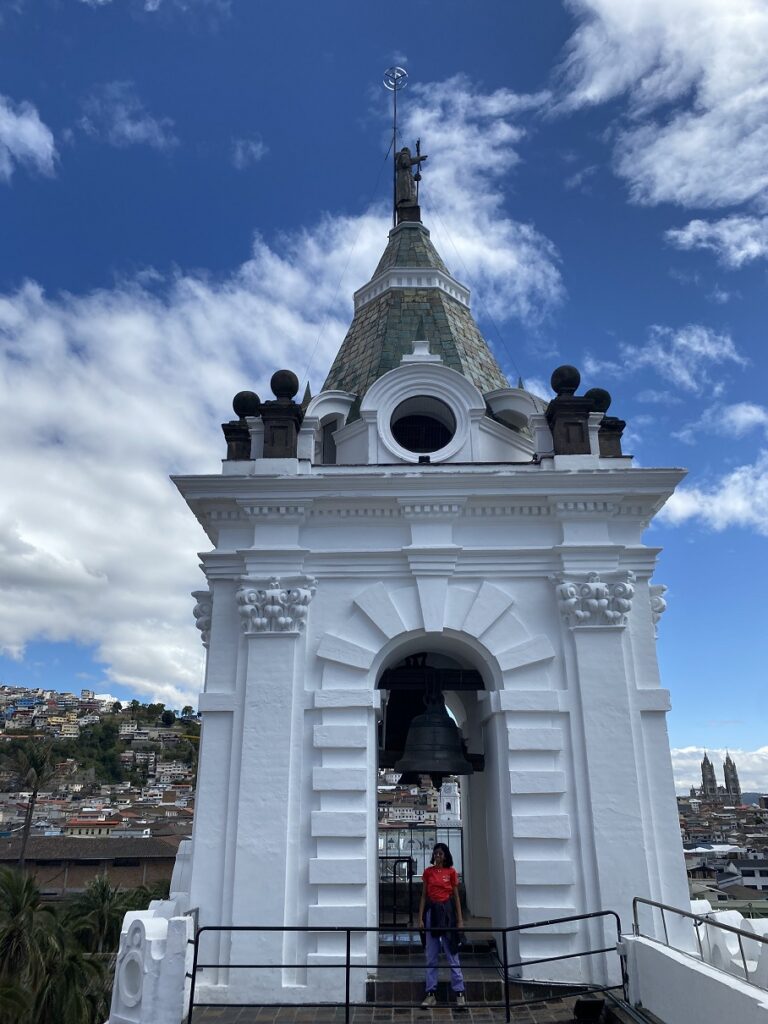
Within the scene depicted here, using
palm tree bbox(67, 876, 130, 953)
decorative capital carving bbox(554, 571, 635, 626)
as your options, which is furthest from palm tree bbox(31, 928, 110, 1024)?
decorative capital carving bbox(554, 571, 635, 626)

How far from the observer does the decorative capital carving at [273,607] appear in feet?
33.1

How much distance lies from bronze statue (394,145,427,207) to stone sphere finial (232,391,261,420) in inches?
259

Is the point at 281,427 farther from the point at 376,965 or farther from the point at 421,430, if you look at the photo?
the point at 376,965

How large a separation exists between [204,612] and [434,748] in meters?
3.65

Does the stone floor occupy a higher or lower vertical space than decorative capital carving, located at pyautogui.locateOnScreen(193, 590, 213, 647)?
lower

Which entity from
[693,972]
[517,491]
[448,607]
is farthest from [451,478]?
[693,972]

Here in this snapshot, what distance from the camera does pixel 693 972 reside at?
6828mm

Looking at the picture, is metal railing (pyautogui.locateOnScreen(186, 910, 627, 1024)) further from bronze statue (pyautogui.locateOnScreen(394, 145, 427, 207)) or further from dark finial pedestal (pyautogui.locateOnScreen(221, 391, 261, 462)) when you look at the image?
bronze statue (pyautogui.locateOnScreen(394, 145, 427, 207))

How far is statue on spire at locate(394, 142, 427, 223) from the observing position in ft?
53.0

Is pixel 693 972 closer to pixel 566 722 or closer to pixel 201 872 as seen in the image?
pixel 566 722

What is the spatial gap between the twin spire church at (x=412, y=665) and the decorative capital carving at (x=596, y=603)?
0.03 metres

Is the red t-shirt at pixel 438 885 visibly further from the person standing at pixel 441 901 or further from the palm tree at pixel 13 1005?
the palm tree at pixel 13 1005

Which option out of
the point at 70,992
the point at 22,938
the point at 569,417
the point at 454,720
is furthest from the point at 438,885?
the point at 22,938

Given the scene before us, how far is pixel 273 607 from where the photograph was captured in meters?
10.1
